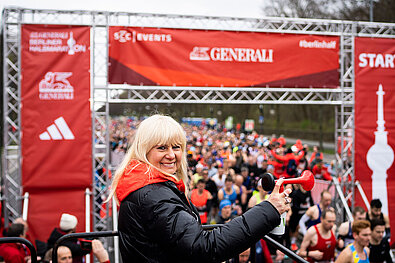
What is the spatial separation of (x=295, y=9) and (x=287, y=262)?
2588 cm

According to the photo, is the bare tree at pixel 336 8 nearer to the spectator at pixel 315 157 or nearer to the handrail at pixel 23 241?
the spectator at pixel 315 157

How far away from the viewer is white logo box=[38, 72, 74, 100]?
6008 mm

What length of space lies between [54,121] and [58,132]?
0.63 feet

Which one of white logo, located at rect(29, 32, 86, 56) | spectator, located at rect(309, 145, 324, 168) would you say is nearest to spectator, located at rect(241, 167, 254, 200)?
spectator, located at rect(309, 145, 324, 168)

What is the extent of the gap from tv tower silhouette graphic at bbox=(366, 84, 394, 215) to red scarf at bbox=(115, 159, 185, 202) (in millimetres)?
6713

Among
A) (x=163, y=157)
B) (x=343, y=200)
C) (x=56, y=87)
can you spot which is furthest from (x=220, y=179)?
(x=163, y=157)

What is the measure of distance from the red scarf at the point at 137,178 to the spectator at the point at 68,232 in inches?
113

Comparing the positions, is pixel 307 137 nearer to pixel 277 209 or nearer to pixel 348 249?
pixel 348 249

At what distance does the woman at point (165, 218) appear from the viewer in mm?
1415

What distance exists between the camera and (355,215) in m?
6.02

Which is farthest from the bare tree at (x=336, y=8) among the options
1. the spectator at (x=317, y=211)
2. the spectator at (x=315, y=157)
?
the spectator at (x=317, y=211)

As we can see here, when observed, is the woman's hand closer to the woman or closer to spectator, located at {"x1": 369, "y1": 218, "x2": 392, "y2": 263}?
the woman

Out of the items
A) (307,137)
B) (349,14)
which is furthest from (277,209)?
(307,137)

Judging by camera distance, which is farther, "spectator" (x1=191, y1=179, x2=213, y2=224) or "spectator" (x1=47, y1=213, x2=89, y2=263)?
"spectator" (x1=191, y1=179, x2=213, y2=224)
